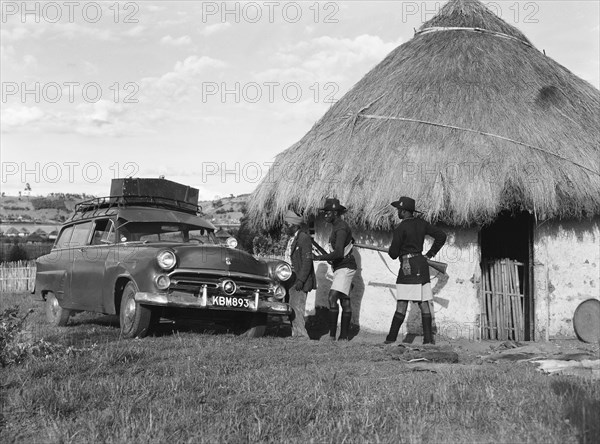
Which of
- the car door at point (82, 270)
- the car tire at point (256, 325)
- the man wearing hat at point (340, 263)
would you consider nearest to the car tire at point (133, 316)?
the car door at point (82, 270)

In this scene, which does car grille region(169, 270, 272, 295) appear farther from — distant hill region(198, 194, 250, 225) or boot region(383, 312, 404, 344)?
distant hill region(198, 194, 250, 225)

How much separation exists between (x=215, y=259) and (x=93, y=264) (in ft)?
6.88

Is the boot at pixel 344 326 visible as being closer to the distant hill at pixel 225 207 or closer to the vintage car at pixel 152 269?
the vintage car at pixel 152 269

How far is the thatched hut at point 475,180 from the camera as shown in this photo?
411 inches

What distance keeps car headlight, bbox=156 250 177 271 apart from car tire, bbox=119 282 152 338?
558 mm

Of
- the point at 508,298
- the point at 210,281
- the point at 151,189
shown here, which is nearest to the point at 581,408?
the point at 210,281

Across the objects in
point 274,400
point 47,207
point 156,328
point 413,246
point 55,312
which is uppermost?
point 47,207

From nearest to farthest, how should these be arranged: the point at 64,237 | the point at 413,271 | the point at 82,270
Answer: the point at 413,271
the point at 82,270
the point at 64,237

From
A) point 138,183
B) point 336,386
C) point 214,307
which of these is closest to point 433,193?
point 214,307

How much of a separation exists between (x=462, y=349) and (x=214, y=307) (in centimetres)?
322

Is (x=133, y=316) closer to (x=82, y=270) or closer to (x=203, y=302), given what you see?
(x=203, y=302)

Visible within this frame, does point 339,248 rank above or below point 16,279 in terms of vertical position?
above

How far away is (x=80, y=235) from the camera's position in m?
10.7

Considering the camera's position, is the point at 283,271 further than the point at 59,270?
No
